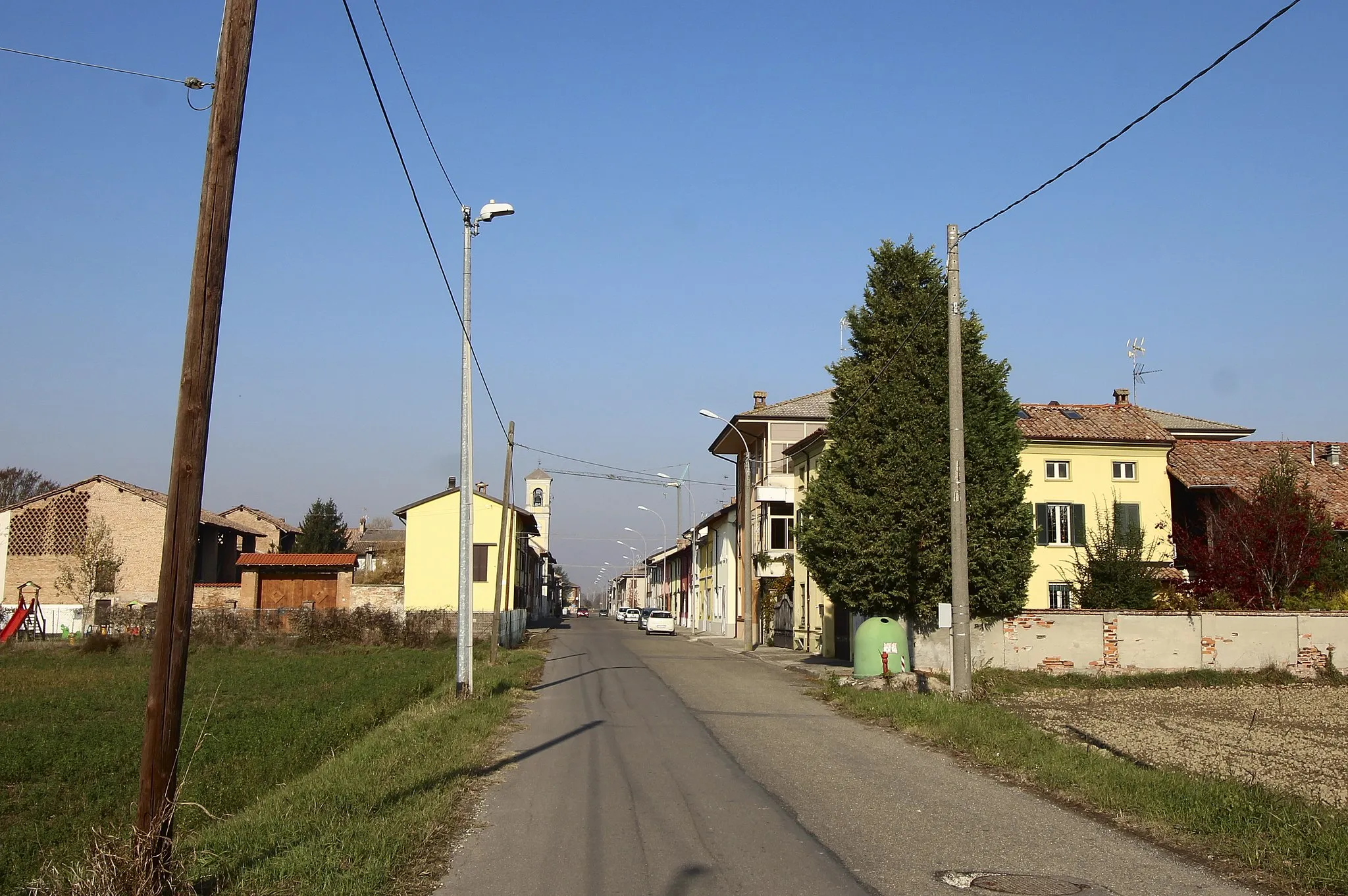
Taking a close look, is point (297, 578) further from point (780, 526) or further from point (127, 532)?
point (780, 526)

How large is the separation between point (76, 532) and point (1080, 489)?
155 ft

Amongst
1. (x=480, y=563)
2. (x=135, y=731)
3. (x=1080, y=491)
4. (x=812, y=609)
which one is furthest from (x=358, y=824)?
(x=480, y=563)

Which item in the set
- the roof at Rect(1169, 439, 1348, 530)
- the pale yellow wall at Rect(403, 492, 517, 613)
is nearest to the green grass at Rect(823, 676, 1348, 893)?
the roof at Rect(1169, 439, 1348, 530)

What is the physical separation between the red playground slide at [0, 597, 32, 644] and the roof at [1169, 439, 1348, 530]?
138 feet

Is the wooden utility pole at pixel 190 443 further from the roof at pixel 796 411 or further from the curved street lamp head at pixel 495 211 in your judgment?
the roof at pixel 796 411

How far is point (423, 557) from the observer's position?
1987 inches

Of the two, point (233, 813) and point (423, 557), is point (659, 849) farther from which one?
point (423, 557)

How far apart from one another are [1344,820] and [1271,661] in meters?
21.5

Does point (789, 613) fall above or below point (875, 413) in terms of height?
below

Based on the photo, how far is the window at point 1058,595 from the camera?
1380 inches

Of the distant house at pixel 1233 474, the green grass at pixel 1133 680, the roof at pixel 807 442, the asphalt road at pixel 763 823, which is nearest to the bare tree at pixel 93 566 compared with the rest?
the roof at pixel 807 442

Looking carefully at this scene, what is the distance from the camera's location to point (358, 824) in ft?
26.0

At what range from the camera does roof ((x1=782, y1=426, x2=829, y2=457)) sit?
3510 cm

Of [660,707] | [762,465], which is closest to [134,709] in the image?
[660,707]
